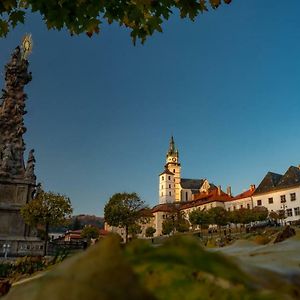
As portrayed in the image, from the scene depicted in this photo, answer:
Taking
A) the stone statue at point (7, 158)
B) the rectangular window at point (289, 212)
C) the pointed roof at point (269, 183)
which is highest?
the pointed roof at point (269, 183)

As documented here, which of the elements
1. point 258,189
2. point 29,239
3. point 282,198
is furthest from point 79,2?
point 258,189

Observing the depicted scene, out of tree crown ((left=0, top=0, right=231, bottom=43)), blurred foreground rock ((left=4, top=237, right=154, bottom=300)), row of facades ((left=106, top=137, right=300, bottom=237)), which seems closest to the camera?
blurred foreground rock ((left=4, top=237, right=154, bottom=300))

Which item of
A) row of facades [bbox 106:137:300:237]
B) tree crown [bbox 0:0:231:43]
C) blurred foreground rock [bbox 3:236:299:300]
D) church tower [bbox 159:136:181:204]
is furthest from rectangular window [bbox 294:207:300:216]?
blurred foreground rock [bbox 3:236:299:300]

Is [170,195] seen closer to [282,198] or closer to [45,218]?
[282,198]

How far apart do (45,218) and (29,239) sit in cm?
210

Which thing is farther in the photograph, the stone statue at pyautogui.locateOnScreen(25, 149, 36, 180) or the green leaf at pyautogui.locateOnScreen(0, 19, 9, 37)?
the stone statue at pyautogui.locateOnScreen(25, 149, 36, 180)

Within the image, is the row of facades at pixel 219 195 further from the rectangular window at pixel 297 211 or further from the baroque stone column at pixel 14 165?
the baroque stone column at pixel 14 165

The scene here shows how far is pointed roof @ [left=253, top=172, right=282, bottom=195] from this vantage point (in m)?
75.2

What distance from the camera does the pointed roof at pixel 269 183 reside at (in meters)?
75.2

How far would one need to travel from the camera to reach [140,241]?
1.72ft

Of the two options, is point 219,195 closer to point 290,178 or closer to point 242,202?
point 242,202

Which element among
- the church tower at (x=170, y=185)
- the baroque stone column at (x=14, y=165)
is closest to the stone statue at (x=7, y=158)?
the baroque stone column at (x=14, y=165)

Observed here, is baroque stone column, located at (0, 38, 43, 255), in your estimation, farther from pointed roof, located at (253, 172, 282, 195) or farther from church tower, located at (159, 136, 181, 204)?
church tower, located at (159, 136, 181, 204)

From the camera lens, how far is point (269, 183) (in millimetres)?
76438
